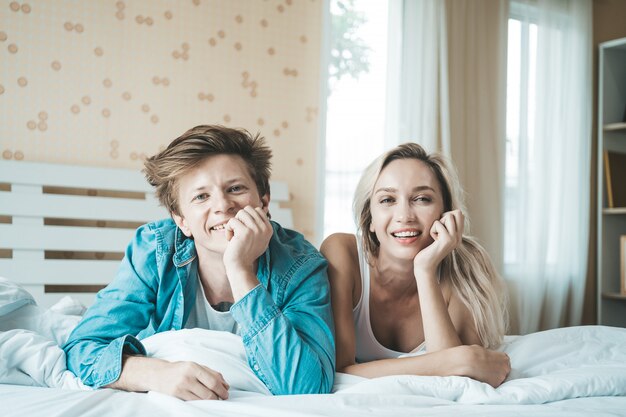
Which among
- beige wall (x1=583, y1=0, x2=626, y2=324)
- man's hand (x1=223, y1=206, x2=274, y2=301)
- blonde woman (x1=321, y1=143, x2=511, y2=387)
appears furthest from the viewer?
beige wall (x1=583, y1=0, x2=626, y2=324)

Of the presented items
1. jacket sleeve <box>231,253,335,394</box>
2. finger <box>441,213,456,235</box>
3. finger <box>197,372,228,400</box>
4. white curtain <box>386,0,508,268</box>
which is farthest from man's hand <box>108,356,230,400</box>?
white curtain <box>386,0,508,268</box>

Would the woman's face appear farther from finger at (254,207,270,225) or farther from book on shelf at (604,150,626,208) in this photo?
book on shelf at (604,150,626,208)

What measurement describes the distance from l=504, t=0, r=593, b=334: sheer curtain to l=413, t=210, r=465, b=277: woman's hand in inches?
95.9

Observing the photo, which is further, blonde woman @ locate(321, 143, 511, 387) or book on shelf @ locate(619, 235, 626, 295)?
book on shelf @ locate(619, 235, 626, 295)

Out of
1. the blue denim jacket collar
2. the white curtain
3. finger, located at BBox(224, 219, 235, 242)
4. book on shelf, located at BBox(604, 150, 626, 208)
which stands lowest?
the blue denim jacket collar

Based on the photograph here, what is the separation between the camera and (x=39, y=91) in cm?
264

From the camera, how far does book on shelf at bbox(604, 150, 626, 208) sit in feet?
13.1

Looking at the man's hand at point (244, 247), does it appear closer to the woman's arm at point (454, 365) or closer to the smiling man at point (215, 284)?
the smiling man at point (215, 284)

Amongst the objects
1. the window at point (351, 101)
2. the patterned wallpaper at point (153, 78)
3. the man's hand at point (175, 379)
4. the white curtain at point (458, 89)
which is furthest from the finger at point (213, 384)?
the white curtain at point (458, 89)

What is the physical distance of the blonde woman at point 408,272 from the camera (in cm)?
145

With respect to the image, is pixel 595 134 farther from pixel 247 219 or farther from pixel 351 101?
pixel 247 219

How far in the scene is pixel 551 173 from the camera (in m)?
3.93

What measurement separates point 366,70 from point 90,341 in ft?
8.04

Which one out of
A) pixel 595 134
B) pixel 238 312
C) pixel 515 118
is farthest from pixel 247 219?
pixel 595 134
